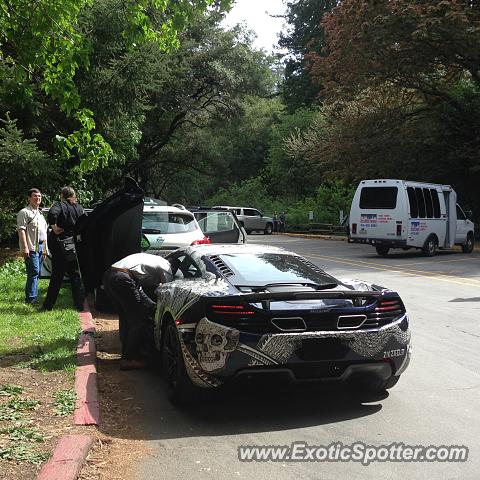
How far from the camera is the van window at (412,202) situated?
68.7 feet

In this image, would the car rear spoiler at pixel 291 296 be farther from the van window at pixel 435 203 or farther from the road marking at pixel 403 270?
the van window at pixel 435 203

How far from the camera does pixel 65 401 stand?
17.6ft

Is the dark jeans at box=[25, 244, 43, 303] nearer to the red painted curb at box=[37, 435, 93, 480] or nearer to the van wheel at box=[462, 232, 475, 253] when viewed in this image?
the red painted curb at box=[37, 435, 93, 480]

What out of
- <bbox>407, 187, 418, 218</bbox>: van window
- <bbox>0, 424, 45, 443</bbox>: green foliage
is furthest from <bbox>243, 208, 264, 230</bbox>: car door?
<bbox>0, 424, 45, 443</bbox>: green foliage

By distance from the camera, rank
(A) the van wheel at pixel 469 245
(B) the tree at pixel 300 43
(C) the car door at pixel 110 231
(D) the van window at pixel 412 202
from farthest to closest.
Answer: (B) the tree at pixel 300 43, (A) the van wheel at pixel 469 245, (D) the van window at pixel 412 202, (C) the car door at pixel 110 231

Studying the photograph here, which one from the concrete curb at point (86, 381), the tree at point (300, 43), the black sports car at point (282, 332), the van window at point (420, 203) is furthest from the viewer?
the tree at point (300, 43)

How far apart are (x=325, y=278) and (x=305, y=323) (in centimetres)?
104

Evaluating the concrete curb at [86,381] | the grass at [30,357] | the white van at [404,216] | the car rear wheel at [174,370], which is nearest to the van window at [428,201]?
the white van at [404,216]

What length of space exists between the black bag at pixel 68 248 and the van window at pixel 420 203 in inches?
580

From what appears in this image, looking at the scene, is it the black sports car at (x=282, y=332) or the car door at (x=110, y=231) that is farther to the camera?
the car door at (x=110, y=231)

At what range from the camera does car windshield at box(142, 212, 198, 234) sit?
1145 cm

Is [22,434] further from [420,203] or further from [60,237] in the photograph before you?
[420,203]

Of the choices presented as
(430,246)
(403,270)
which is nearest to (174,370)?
(403,270)

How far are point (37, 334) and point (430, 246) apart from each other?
16.8 meters
